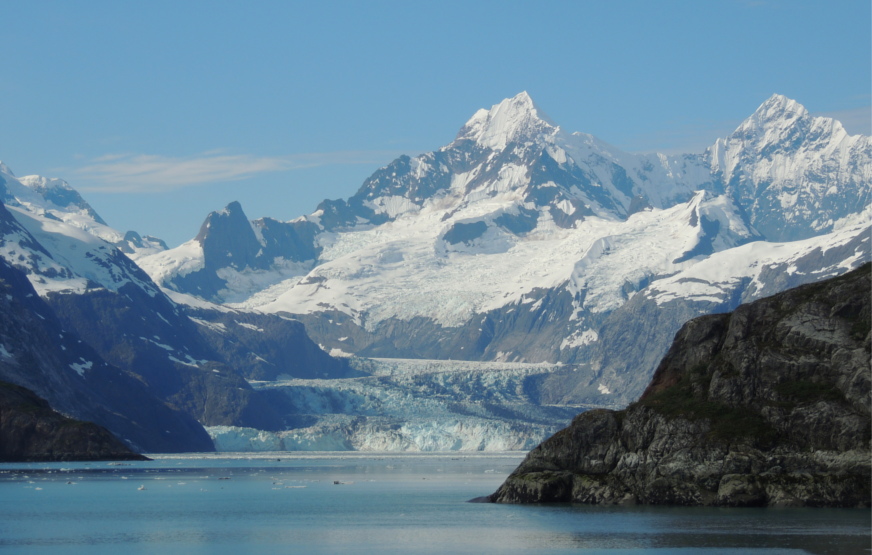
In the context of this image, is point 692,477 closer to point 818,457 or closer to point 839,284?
point 818,457

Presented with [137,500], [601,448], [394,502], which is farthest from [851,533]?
[137,500]

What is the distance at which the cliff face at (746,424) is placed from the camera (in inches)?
4560

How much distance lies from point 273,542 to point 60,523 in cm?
2713

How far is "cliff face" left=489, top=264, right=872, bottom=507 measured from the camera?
116 m

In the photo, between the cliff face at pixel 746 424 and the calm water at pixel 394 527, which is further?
the cliff face at pixel 746 424

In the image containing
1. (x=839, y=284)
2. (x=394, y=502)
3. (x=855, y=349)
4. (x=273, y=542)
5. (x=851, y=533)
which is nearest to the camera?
(x=851, y=533)

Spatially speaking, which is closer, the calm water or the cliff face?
the calm water

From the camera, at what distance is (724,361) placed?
12900 centimetres

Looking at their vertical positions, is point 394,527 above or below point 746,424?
below

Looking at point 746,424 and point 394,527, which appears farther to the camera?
point 394,527

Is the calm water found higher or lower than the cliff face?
lower

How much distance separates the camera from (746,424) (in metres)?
120

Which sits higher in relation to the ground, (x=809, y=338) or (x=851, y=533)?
(x=809, y=338)

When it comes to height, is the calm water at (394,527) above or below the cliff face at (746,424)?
below
